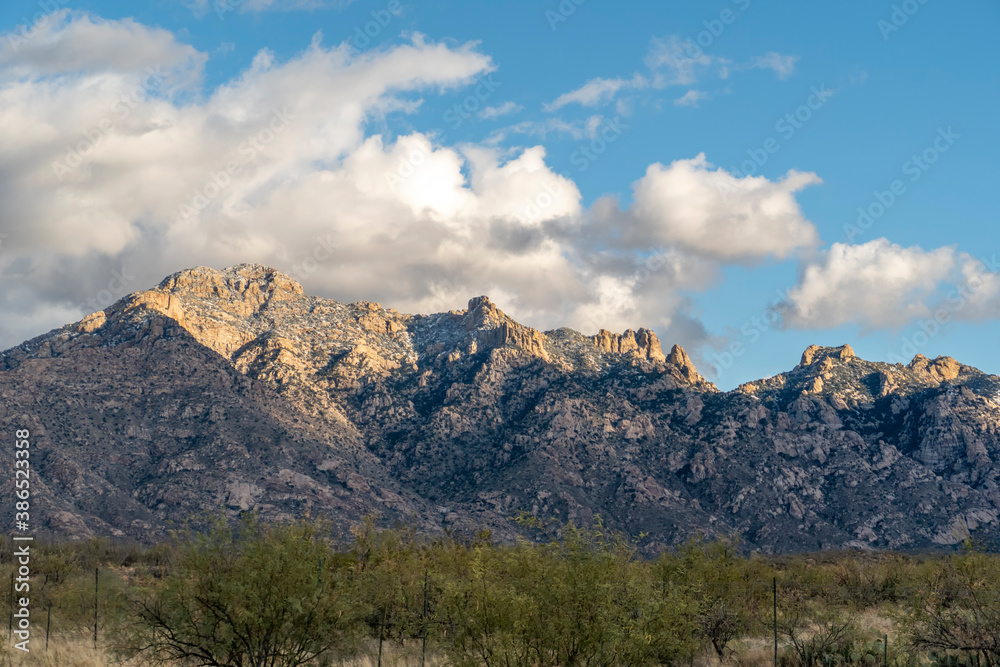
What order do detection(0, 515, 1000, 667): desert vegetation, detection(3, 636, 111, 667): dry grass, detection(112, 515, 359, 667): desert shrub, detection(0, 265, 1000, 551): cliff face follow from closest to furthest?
detection(112, 515, 359, 667): desert shrub
detection(0, 515, 1000, 667): desert vegetation
detection(3, 636, 111, 667): dry grass
detection(0, 265, 1000, 551): cliff face

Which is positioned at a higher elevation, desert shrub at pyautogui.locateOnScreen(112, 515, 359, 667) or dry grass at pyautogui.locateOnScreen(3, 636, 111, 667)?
desert shrub at pyautogui.locateOnScreen(112, 515, 359, 667)

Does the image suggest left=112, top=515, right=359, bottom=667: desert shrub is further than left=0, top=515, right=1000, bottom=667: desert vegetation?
No

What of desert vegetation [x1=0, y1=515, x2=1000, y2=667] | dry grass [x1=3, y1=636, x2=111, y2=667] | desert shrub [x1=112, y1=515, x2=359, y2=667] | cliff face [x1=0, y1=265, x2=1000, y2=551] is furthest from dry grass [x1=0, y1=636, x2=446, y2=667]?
cliff face [x1=0, y1=265, x2=1000, y2=551]

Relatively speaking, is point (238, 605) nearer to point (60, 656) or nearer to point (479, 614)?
point (479, 614)

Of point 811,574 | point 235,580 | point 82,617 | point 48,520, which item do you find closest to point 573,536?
point 235,580

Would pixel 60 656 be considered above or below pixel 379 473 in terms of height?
below

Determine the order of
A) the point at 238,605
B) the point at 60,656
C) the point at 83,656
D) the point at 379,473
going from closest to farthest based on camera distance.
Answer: the point at 238,605 → the point at 60,656 → the point at 83,656 → the point at 379,473

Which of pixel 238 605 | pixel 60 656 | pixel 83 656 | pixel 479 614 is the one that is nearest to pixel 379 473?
pixel 83 656

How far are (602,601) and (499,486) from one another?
159m

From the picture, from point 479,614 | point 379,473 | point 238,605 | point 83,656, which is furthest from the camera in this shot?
point 379,473

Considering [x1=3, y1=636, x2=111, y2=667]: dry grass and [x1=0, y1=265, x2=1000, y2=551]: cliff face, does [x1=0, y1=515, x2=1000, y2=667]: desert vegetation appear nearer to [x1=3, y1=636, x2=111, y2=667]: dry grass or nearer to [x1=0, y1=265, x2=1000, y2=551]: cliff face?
[x1=3, y1=636, x2=111, y2=667]: dry grass

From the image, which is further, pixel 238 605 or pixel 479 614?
pixel 479 614

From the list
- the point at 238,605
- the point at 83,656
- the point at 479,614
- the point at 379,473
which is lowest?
the point at 83,656

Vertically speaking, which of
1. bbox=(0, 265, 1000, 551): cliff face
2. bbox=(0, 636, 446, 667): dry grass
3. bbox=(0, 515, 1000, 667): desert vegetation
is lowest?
bbox=(0, 636, 446, 667): dry grass
